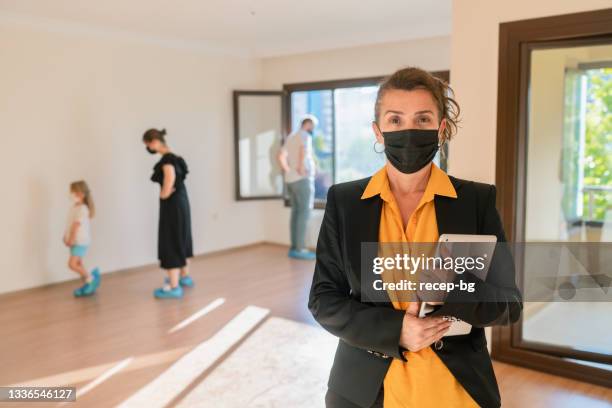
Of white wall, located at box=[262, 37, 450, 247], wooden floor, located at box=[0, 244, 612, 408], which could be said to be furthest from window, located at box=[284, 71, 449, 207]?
wooden floor, located at box=[0, 244, 612, 408]

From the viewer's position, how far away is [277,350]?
393cm

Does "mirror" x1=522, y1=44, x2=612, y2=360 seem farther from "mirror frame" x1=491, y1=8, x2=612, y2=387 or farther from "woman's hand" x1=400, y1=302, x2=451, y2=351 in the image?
"woman's hand" x1=400, y1=302, x2=451, y2=351

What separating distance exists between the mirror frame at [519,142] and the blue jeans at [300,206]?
11.4 feet

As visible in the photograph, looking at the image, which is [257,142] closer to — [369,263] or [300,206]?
[300,206]

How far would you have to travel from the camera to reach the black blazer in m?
1.11

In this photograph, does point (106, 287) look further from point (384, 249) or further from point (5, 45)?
point (384, 249)

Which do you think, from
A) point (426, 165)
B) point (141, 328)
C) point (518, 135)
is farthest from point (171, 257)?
point (426, 165)

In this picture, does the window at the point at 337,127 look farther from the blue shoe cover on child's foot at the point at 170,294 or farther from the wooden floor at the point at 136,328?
the blue shoe cover on child's foot at the point at 170,294

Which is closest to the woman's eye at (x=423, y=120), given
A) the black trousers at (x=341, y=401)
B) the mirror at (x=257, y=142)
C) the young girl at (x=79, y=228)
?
the black trousers at (x=341, y=401)

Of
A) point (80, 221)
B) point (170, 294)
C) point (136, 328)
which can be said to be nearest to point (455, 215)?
point (136, 328)

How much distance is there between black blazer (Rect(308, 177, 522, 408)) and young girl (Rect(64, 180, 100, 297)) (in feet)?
14.5

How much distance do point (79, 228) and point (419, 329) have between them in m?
4.69

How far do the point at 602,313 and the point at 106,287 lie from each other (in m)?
4.40

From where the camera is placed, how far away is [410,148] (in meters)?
1.23
